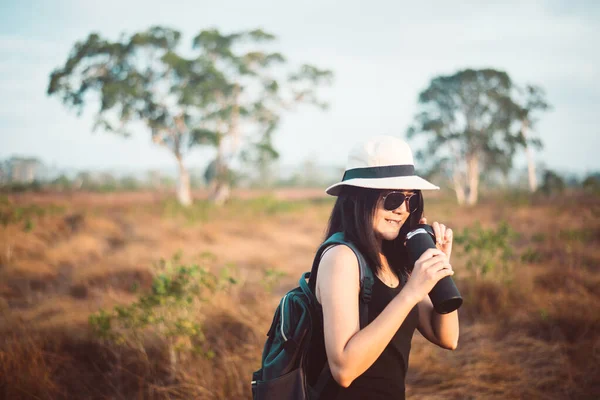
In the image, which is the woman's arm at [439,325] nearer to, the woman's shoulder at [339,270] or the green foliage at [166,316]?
the woman's shoulder at [339,270]

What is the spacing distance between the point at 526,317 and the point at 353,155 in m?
3.79

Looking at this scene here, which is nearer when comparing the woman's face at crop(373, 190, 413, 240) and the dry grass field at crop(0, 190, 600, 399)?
the woman's face at crop(373, 190, 413, 240)

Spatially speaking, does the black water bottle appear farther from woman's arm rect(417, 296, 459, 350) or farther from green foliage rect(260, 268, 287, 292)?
green foliage rect(260, 268, 287, 292)

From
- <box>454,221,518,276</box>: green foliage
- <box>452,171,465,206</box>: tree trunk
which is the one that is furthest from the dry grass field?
<box>452,171,465,206</box>: tree trunk

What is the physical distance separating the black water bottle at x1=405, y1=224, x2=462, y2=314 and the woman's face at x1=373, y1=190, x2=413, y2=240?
122mm

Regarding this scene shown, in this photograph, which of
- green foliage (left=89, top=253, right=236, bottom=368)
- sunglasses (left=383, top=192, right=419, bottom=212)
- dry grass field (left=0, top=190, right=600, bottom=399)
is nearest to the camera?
sunglasses (left=383, top=192, right=419, bottom=212)

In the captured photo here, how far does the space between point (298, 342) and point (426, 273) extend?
0.46m

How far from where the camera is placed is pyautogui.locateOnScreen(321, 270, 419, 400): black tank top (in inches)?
57.1

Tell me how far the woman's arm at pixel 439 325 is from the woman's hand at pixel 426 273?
433 millimetres

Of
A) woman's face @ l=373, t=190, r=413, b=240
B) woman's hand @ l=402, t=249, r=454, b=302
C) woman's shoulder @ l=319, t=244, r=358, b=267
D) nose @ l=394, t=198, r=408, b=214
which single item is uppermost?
nose @ l=394, t=198, r=408, b=214

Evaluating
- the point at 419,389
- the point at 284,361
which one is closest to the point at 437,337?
the point at 284,361

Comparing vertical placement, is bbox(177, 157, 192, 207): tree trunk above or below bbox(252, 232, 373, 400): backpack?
above

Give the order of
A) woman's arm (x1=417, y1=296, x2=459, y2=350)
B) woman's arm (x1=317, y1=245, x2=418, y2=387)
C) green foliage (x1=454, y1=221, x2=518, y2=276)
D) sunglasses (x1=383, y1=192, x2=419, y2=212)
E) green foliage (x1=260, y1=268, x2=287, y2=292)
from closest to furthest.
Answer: woman's arm (x1=317, y1=245, x2=418, y2=387), sunglasses (x1=383, y1=192, x2=419, y2=212), woman's arm (x1=417, y1=296, x2=459, y2=350), green foliage (x1=260, y1=268, x2=287, y2=292), green foliage (x1=454, y1=221, x2=518, y2=276)

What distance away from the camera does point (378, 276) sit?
4.94 ft
